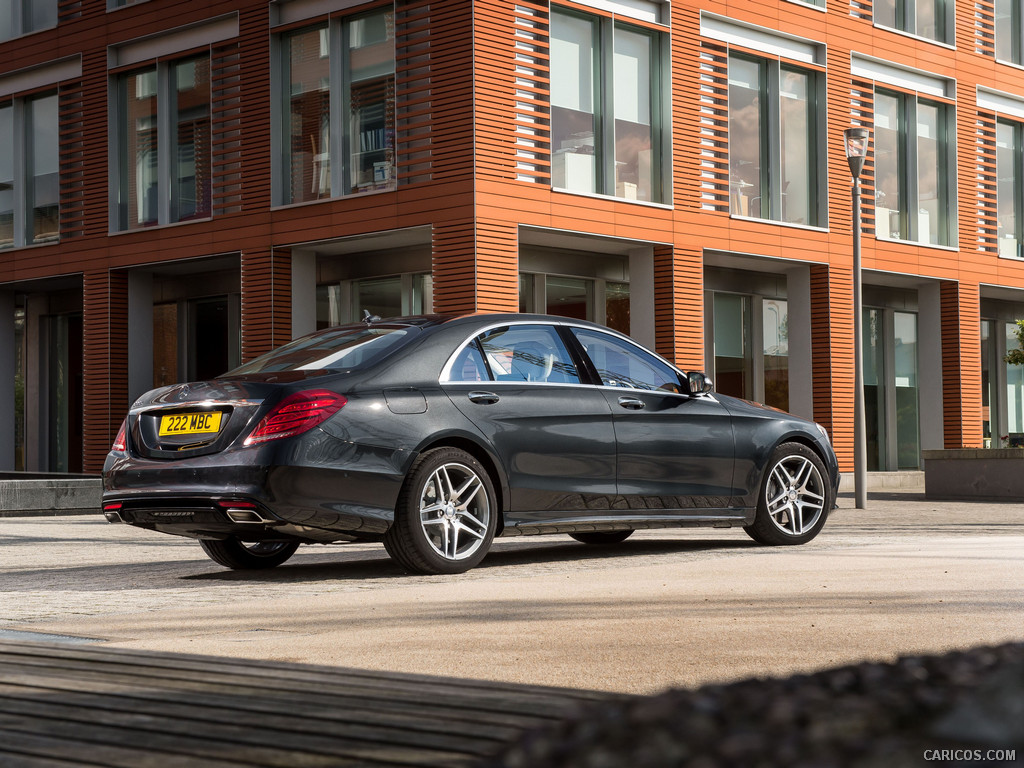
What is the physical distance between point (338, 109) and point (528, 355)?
43.7 ft

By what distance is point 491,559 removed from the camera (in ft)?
30.4

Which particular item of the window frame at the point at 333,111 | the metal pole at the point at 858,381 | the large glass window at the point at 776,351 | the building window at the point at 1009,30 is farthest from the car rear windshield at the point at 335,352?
the building window at the point at 1009,30

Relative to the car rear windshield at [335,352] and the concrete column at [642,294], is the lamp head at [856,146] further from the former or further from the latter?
the car rear windshield at [335,352]

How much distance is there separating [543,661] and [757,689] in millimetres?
3123

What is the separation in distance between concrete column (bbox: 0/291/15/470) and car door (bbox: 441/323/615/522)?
68.7ft

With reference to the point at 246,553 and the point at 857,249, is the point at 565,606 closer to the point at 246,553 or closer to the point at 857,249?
the point at 246,553

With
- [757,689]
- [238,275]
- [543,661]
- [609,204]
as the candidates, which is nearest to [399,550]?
[543,661]

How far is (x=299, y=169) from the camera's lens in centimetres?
2172

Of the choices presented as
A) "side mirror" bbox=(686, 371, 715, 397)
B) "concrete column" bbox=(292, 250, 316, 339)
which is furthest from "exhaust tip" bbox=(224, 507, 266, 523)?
"concrete column" bbox=(292, 250, 316, 339)

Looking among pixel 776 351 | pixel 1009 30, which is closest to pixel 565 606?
pixel 776 351

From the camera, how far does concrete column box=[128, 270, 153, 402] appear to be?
24.6 m

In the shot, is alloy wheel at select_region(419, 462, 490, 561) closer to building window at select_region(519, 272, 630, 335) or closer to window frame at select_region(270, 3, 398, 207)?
window frame at select_region(270, 3, 398, 207)

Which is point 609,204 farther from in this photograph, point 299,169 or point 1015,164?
point 1015,164

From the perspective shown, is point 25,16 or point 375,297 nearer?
point 375,297
